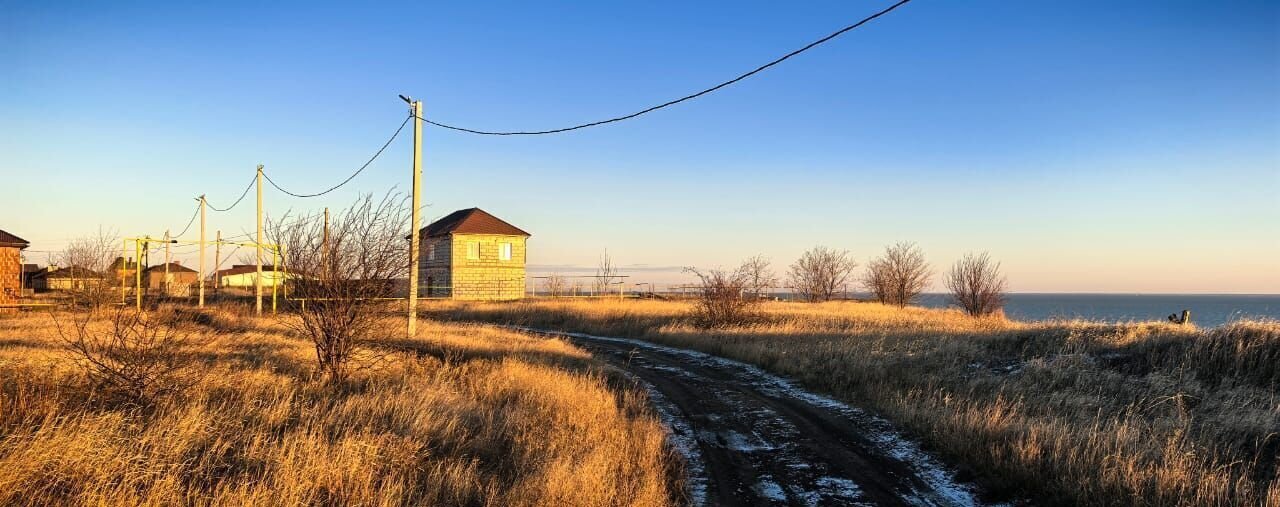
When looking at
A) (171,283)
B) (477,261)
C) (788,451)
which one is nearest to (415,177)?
(171,283)

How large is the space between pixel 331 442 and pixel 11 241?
107ft

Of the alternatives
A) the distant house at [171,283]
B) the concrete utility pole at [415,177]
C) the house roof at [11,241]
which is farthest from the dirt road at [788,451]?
the house roof at [11,241]

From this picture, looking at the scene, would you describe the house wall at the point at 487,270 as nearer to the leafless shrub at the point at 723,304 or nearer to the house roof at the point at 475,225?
the house roof at the point at 475,225

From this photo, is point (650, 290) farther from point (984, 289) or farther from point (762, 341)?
point (762, 341)

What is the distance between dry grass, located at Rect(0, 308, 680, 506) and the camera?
5.07 m

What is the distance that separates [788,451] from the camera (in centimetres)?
750

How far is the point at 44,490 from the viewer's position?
15.6 ft

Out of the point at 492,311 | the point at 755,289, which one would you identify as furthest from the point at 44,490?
the point at 492,311

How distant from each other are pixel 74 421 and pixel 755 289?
21944 mm

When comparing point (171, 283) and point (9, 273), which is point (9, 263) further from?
point (171, 283)

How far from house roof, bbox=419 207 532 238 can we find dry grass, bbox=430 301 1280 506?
2661 centimetres

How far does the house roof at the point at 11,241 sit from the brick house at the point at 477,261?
1843 cm

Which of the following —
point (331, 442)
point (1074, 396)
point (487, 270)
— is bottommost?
point (1074, 396)

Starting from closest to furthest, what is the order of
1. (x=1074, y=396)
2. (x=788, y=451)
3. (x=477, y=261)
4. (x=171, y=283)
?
(x=788, y=451) → (x=1074, y=396) → (x=171, y=283) → (x=477, y=261)
